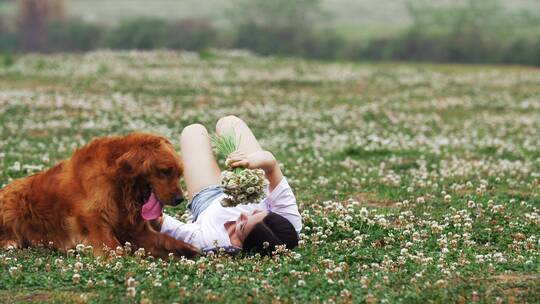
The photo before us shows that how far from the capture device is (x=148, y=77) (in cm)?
3406

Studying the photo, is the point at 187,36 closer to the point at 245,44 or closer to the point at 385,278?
the point at 245,44

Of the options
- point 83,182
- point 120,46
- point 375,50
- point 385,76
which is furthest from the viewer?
point 120,46

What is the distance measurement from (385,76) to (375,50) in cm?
1301

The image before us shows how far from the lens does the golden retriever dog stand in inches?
363

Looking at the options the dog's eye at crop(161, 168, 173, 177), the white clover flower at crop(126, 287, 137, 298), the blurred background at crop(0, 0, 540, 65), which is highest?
the dog's eye at crop(161, 168, 173, 177)

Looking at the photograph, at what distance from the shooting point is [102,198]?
30.8 feet

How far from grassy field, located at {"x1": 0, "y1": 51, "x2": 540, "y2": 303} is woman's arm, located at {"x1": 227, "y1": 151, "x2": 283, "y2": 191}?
75cm

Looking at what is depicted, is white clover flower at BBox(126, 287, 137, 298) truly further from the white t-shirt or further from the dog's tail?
the dog's tail

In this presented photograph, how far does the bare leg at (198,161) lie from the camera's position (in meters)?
11.0

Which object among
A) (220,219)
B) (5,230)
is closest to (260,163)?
(220,219)

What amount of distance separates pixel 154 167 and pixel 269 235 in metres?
1.33

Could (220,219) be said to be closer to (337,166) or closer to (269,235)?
(269,235)

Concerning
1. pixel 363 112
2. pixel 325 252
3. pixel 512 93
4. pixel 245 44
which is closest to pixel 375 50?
pixel 245 44

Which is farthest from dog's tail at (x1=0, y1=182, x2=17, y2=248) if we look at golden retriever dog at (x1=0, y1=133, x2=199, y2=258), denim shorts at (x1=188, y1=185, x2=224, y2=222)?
denim shorts at (x1=188, y1=185, x2=224, y2=222)
